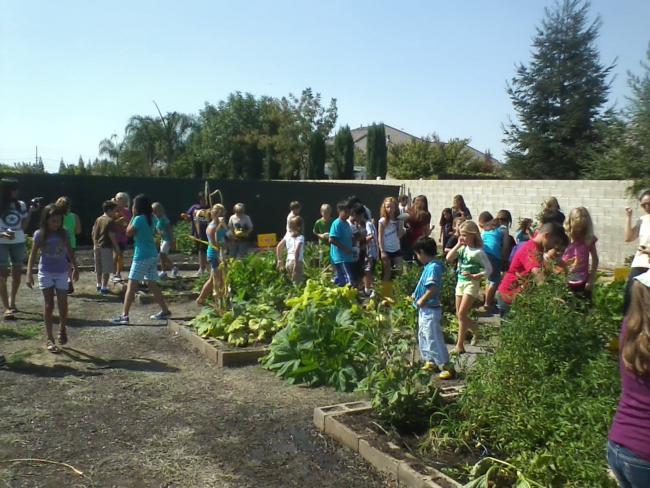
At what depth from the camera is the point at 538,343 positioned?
14.1 feet

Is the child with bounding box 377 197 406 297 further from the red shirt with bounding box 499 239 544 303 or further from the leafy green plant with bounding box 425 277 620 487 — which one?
the leafy green plant with bounding box 425 277 620 487

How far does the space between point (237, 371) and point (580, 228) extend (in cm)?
376

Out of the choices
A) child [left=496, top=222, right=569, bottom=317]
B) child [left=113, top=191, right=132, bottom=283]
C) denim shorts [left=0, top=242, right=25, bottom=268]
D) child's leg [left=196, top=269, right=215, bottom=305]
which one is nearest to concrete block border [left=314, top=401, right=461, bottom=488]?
child [left=496, top=222, right=569, bottom=317]

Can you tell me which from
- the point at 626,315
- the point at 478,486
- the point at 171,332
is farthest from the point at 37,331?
the point at 626,315

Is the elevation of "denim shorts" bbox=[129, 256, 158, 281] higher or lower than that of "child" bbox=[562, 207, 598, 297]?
lower

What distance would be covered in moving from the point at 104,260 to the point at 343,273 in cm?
435

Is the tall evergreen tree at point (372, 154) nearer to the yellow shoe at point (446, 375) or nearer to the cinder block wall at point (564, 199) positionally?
the cinder block wall at point (564, 199)

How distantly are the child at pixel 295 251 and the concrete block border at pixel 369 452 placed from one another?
14.0 feet

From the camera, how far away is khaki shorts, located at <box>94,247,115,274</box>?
11016mm

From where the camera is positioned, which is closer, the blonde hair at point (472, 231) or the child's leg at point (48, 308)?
the blonde hair at point (472, 231)

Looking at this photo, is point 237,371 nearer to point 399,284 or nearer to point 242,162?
point 399,284

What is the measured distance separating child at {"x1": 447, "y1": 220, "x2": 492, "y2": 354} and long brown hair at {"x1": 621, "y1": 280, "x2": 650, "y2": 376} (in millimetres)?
4330

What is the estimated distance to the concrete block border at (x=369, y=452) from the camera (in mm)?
3996

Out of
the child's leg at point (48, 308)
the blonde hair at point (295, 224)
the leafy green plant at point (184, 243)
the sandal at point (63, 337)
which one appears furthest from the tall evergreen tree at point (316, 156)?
the child's leg at point (48, 308)
